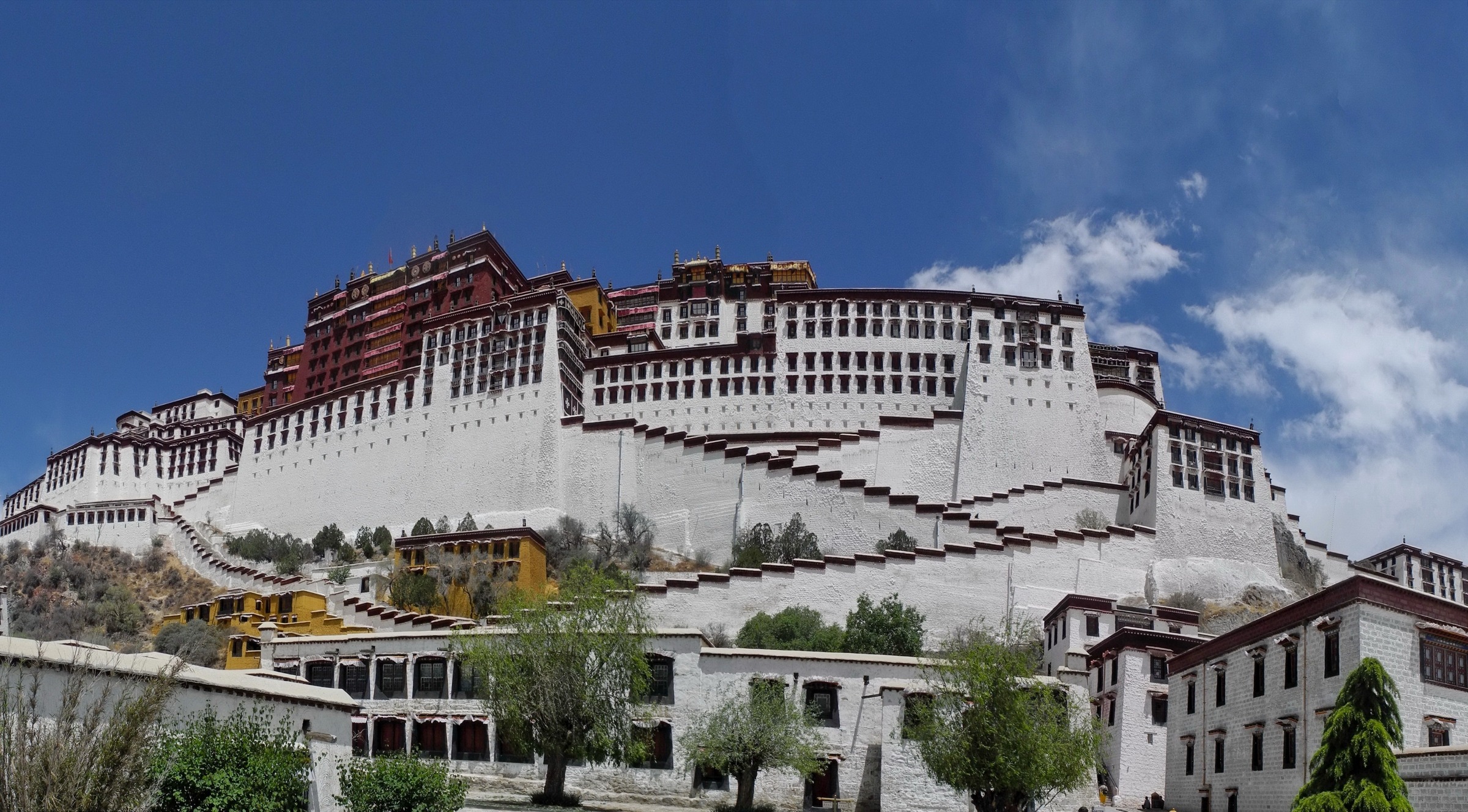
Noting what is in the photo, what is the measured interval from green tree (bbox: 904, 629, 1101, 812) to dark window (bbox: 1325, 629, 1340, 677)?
6.31 meters

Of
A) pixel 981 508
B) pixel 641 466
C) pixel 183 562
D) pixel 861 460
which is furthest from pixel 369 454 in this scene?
pixel 981 508

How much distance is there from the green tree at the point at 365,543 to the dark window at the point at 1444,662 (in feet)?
178

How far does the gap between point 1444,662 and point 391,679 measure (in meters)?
28.3

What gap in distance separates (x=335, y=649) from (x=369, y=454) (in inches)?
1539

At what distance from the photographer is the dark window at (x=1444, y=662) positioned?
28656 millimetres

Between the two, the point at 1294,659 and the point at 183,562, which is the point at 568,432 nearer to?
the point at 183,562

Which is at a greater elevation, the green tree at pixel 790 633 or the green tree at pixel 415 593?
the green tree at pixel 415 593

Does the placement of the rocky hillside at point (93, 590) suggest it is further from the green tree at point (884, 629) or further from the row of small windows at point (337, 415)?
the green tree at point (884, 629)

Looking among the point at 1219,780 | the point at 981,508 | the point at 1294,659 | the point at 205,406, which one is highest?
the point at 205,406

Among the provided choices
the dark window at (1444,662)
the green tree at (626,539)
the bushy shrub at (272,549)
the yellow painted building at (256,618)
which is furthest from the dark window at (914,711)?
the bushy shrub at (272,549)

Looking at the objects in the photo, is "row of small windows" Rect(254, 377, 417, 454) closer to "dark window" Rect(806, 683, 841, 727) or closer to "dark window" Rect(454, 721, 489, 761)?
"dark window" Rect(454, 721, 489, 761)

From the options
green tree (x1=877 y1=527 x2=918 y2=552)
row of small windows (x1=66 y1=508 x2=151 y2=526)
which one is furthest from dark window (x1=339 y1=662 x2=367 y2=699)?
row of small windows (x1=66 y1=508 x2=151 y2=526)

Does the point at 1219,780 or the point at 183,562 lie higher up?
the point at 183,562

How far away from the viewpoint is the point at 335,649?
4175 centimetres
